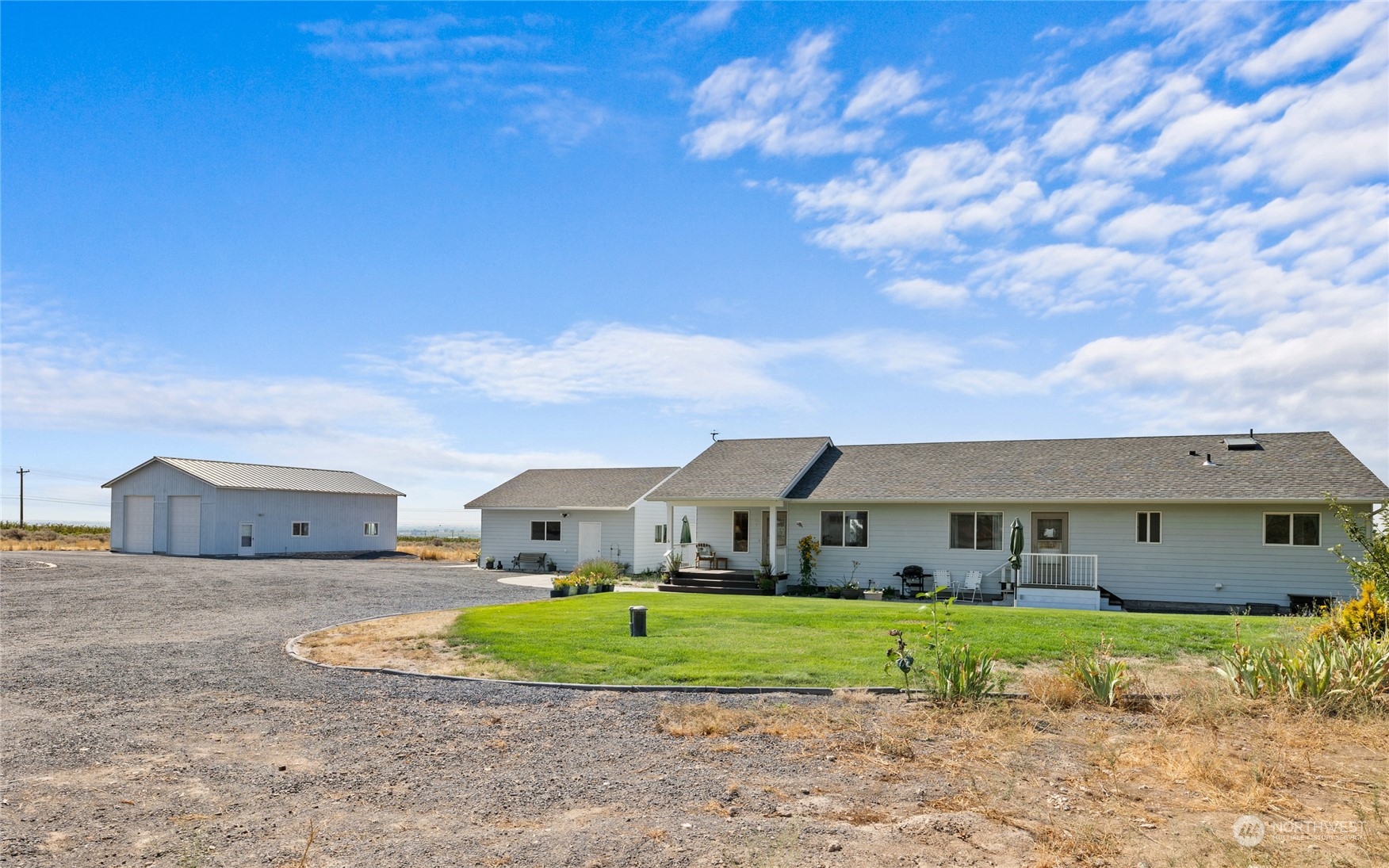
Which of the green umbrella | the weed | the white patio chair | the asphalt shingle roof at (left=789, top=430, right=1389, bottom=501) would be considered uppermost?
the asphalt shingle roof at (left=789, top=430, right=1389, bottom=501)

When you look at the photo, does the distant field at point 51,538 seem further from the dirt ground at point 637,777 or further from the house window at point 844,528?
the dirt ground at point 637,777

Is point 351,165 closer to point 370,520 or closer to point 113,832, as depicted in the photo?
point 113,832

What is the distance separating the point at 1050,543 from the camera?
2400cm

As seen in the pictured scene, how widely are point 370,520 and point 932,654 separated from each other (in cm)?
4247

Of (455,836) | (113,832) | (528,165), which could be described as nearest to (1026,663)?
(455,836)

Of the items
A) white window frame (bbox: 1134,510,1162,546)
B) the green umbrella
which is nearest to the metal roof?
the green umbrella

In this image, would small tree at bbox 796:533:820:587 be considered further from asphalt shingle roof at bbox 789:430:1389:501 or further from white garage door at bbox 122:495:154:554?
white garage door at bbox 122:495:154:554

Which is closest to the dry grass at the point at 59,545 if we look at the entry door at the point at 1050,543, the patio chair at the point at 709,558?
the patio chair at the point at 709,558

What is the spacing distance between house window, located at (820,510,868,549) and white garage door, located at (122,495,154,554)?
3452cm

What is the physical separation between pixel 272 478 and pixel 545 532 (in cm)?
1803

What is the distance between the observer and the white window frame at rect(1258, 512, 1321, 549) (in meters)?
21.0

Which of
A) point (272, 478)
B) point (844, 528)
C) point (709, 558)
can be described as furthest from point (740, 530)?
point (272, 478)

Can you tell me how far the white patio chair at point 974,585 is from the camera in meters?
23.6

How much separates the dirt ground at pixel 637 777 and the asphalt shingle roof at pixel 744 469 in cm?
1649
